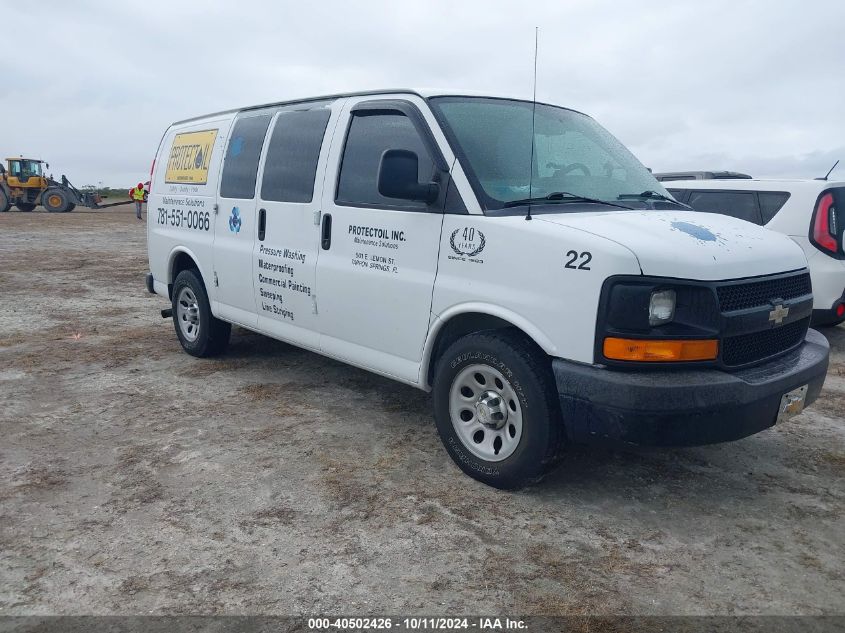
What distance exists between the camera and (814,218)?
6891 mm

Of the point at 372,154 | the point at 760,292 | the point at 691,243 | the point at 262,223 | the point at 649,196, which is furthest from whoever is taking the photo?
the point at 262,223

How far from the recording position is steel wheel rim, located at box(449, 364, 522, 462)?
3707mm

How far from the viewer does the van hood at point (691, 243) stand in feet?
10.6

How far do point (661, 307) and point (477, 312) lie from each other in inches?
38.6

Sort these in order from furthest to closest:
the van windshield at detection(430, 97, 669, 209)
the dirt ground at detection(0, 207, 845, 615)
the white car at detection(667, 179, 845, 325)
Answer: the white car at detection(667, 179, 845, 325) → the van windshield at detection(430, 97, 669, 209) → the dirt ground at detection(0, 207, 845, 615)

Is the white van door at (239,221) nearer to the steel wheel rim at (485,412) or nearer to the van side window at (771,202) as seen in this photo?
the steel wheel rim at (485,412)

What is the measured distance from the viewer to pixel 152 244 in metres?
7.07

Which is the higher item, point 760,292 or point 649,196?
point 649,196

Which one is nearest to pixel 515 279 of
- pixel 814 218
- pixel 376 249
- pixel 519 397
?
pixel 519 397

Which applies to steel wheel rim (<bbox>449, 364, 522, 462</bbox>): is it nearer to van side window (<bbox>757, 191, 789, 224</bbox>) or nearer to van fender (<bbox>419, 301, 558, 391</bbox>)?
van fender (<bbox>419, 301, 558, 391</bbox>)

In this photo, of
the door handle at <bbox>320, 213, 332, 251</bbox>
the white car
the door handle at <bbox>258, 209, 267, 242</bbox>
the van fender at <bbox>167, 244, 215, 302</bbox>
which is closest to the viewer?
the door handle at <bbox>320, 213, 332, 251</bbox>

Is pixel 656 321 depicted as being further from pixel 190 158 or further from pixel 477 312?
pixel 190 158

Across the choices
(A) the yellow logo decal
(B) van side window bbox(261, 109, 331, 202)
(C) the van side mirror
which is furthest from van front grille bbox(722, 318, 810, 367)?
(A) the yellow logo decal

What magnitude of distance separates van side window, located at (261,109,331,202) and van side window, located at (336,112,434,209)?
32 centimetres
